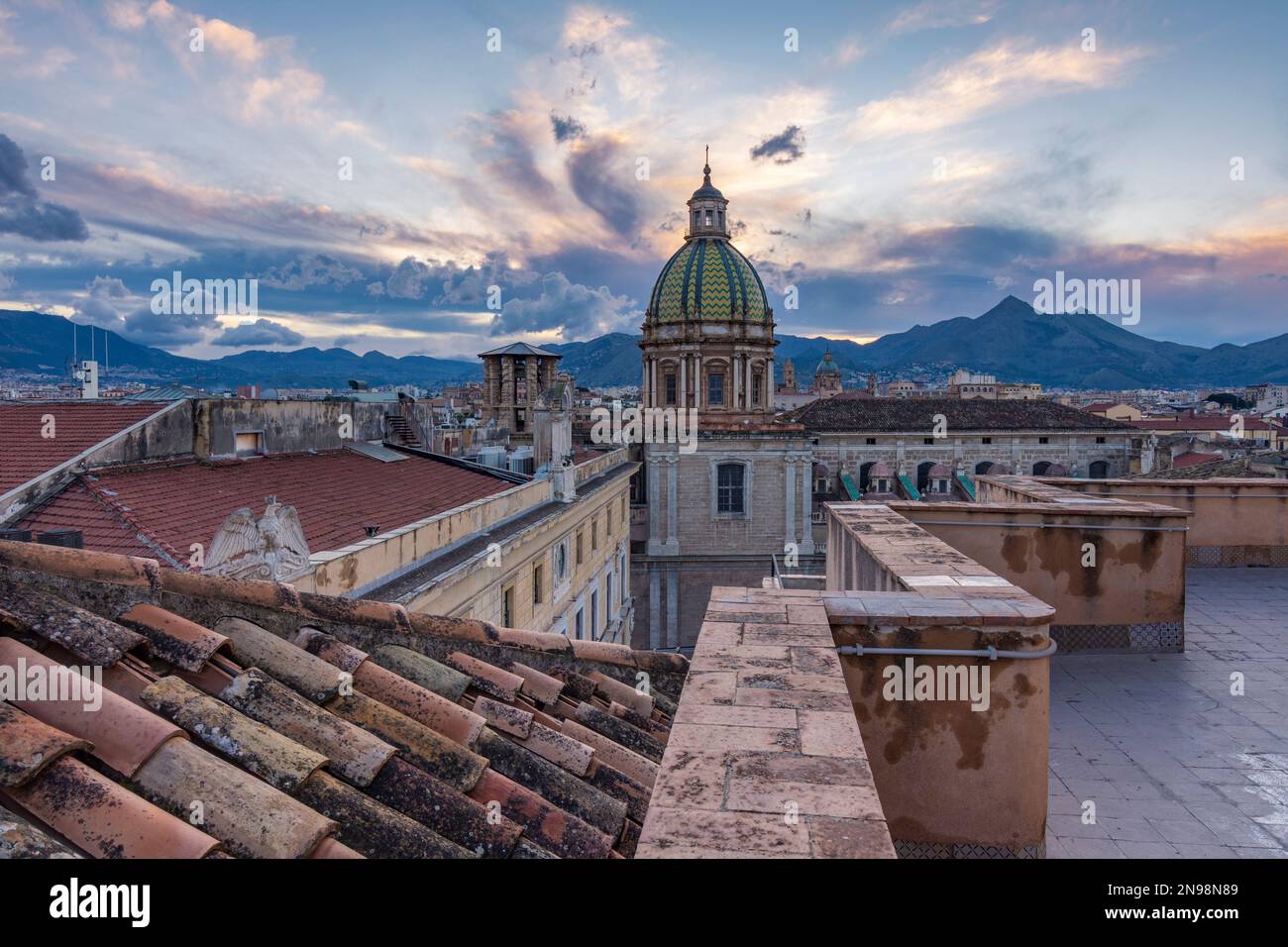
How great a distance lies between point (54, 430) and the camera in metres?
13.4

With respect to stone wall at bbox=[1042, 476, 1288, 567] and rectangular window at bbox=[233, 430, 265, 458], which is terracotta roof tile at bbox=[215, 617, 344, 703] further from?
rectangular window at bbox=[233, 430, 265, 458]

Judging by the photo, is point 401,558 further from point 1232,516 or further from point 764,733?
point 1232,516

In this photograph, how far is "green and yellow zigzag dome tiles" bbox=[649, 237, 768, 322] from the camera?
38.2 metres

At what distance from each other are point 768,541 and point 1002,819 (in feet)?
107

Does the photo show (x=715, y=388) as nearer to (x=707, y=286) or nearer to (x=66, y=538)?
(x=707, y=286)

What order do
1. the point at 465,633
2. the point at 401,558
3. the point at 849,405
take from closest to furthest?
1. the point at 465,633
2. the point at 401,558
3. the point at 849,405

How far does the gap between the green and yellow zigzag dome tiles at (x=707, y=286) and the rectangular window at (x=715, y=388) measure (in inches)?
112

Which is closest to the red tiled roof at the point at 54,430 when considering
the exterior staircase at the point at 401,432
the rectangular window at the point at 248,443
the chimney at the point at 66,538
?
the rectangular window at the point at 248,443

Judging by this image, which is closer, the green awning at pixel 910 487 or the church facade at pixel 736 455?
the church facade at pixel 736 455

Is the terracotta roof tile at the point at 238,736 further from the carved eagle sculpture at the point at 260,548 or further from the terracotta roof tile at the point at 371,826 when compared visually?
the carved eagle sculpture at the point at 260,548

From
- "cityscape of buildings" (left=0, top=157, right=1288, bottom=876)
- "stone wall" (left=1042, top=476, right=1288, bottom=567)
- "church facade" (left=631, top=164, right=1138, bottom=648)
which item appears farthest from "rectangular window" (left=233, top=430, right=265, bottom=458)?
A: "church facade" (left=631, top=164, right=1138, bottom=648)

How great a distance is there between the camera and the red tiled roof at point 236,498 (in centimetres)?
983
